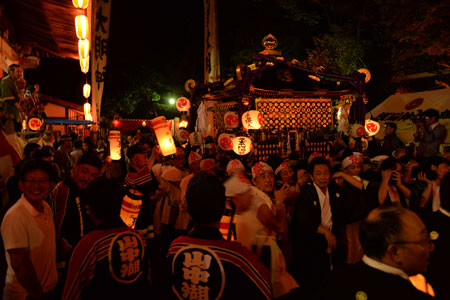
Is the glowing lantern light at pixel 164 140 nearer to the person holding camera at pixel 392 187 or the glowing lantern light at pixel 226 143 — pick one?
the person holding camera at pixel 392 187

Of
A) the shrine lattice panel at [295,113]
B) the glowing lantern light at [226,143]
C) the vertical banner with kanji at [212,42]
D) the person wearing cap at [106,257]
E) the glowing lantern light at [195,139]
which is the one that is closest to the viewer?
the person wearing cap at [106,257]

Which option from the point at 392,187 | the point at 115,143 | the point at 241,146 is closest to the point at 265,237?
the point at 392,187

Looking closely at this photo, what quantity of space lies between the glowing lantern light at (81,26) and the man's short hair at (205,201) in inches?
303

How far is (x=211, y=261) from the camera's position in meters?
2.14

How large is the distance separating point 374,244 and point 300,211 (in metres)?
2.50

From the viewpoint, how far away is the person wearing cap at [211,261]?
84.0 inches

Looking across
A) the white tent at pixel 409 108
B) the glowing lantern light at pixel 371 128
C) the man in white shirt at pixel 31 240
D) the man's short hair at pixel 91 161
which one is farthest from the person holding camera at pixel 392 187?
the white tent at pixel 409 108

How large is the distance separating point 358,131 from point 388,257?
1078cm

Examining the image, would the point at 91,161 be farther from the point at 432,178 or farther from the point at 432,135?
the point at 432,135

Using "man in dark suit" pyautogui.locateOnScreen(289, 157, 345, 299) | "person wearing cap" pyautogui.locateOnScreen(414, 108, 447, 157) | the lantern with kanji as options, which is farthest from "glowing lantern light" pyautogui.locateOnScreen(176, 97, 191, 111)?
"man in dark suit" pyautogui.locateOnScreen(289, 157, 345, 299)

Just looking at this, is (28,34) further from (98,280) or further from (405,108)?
(405,108)

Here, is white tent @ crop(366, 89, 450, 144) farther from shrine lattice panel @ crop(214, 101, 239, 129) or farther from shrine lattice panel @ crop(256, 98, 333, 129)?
shrine lattice panel @ crop(214, 101, 239, 129)

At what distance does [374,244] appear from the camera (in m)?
1.76

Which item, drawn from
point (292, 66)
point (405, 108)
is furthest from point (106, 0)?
point (405, 108)
